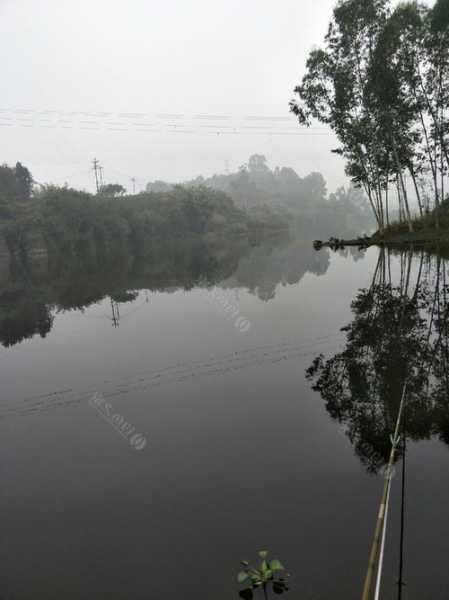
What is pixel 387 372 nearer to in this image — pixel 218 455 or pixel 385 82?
pixel 218 455

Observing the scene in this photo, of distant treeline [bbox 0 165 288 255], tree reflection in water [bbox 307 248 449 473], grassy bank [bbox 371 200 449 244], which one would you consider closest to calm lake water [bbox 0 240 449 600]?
tree reflection in water [bbox 307 248 449 473]

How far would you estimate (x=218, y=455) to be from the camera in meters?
6.30

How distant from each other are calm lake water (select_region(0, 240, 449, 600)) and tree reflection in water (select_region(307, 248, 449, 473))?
0.15 ft

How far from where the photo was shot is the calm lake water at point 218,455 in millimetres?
4180

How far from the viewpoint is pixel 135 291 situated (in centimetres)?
2381

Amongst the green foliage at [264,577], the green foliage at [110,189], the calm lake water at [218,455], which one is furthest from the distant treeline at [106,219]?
the green foliage at [264,577]

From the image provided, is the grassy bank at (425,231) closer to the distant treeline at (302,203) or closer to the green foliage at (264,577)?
the green foliage at (264,577)

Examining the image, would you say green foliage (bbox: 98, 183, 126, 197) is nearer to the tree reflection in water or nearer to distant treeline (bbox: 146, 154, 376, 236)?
distant treeline (bbox: 146, 154, 376, 236)

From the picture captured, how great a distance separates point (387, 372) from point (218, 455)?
442 cm

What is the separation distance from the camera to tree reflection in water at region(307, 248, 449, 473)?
646cm

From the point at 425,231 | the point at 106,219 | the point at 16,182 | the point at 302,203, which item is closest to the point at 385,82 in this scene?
the point at 425,231

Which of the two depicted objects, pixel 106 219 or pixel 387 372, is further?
pixel 106 219

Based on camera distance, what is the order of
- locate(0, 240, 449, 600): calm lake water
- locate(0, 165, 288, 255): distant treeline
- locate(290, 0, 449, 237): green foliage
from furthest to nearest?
locate(0, 165, 288, 255): distant treeline
locate(290, 0, 449, 237): green foliage
locate(0, 240, 449, 600): calm lake water

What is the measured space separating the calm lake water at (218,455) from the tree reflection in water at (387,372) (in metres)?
0.05
